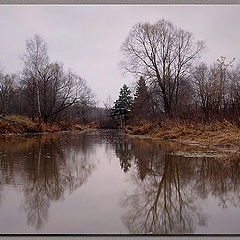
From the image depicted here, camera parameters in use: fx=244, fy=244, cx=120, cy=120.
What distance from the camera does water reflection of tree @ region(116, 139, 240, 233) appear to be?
2.31 m

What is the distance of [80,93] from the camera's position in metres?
30.0

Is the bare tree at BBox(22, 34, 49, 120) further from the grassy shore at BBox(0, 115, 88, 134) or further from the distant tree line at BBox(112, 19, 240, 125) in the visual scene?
the distant tree line at BBox(112, 19, 240, 125)

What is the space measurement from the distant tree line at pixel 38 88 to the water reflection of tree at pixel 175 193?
16547 millimetres

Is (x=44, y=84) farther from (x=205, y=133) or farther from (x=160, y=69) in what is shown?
(x=205, y=133)

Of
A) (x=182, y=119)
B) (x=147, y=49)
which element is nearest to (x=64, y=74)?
(x=147, y=49)

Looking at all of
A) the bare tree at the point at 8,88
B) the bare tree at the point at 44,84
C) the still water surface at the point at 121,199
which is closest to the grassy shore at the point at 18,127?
the bare tree at the point at 44,84

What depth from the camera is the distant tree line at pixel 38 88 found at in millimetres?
20236

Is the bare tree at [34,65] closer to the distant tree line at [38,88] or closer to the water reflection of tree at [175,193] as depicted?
the distant tree line at [38,88]

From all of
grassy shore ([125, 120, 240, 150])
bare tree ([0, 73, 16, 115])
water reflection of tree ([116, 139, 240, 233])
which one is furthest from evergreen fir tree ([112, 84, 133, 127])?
water reflection of tree ([116, 139, 240, 233])

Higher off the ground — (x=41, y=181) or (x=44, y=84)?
(x=44, y=84)

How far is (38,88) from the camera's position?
21875 mm

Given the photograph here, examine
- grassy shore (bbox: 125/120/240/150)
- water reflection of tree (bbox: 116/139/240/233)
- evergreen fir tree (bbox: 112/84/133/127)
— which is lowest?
water reflection of tree (bbox: 116/139/240/233)

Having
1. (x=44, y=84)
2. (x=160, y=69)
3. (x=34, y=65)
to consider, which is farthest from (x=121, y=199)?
(x=44, y=84)

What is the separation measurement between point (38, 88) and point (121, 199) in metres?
20.6
